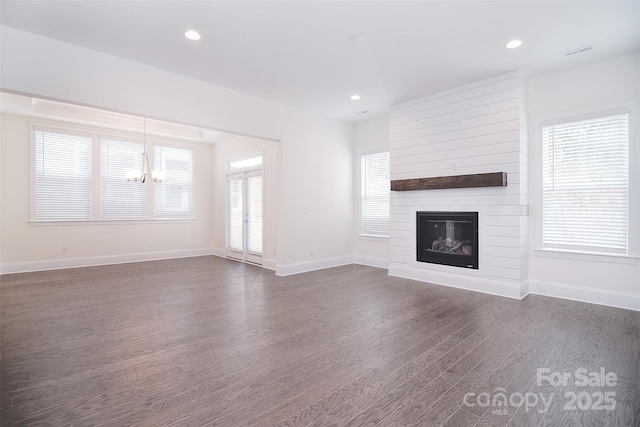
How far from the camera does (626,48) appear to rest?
142 inches

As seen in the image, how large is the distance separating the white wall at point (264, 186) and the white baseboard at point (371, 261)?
1.86m

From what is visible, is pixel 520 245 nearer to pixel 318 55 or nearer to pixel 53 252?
pixel 318 55

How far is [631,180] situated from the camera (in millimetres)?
3682

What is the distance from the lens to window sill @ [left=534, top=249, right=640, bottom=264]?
371 centimetres

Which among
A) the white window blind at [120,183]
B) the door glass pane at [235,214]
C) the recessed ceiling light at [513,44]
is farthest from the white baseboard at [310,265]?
the recessed ceiling light at [513,44]

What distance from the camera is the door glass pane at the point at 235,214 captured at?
758 centimetres

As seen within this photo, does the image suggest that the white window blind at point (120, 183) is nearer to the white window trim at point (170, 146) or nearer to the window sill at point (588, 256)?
the white window trim at point (170, 146)

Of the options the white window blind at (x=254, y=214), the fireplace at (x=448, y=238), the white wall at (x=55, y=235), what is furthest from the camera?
the white window blind at (x=254, y=214)

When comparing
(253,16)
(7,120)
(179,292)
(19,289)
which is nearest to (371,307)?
(179,292)

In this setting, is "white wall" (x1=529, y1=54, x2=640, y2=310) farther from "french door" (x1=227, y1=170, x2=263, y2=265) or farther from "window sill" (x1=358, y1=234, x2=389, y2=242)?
"french door" (x1=227, y1=170, x2=263, y2=265)

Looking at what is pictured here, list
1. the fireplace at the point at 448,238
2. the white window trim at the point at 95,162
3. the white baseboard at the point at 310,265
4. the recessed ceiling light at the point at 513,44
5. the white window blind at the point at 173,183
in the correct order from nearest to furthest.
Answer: the recessed ceiling light at the point at 513,44
the fireplace at the point at 448,238
the white baseboard at the point at 310,265
the white window trim at the point at 95,162
the white window blind at the point at 173,183

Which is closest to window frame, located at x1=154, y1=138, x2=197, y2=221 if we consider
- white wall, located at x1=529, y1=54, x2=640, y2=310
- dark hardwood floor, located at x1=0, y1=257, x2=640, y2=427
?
dark hardwood floor, located at x1=0, y1=257, x2=640, y2=427

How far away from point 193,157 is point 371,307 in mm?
6609

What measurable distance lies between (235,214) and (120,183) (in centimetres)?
267
